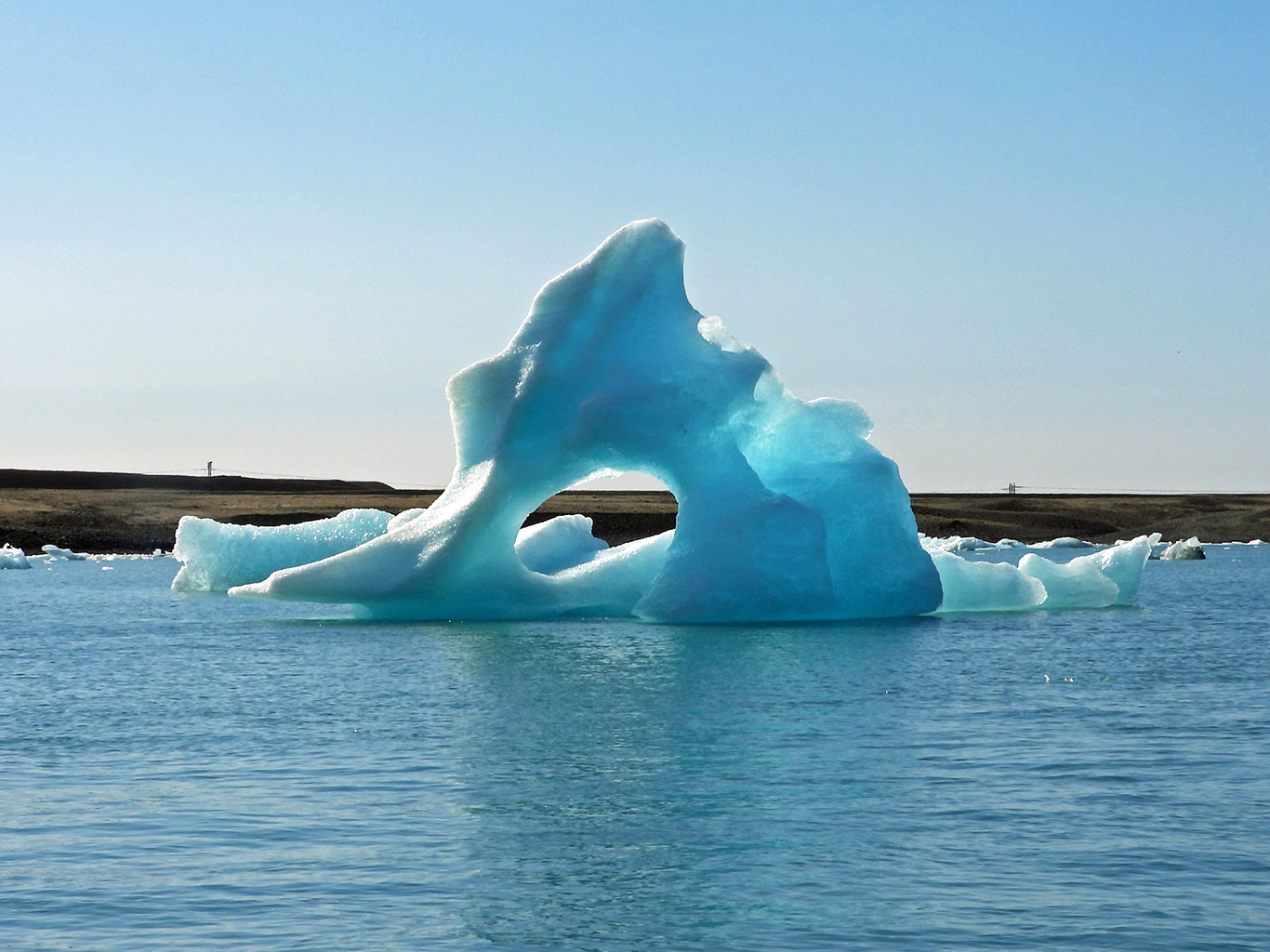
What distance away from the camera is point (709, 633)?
23047 millimetres

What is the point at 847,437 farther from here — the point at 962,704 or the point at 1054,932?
the point at 1054,932

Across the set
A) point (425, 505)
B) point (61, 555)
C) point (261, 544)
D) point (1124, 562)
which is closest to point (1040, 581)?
point (1124, 562)

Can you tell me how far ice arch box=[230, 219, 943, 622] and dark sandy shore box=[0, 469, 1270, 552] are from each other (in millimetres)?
49415

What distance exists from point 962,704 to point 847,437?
28.9 feet

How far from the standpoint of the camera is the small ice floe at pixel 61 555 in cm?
6053

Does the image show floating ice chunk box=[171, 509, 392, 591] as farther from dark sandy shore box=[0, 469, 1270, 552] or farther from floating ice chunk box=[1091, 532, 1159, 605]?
dark sandy shore box=[0, 469, 1270, 552]

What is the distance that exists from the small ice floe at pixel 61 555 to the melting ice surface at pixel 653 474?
3930 cm

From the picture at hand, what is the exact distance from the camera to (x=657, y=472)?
2425 cm

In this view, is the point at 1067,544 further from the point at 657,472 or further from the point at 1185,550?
the point at 657,472

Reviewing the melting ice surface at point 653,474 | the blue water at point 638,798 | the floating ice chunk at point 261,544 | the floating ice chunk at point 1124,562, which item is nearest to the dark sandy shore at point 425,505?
the floating ice chunk at point 261,544

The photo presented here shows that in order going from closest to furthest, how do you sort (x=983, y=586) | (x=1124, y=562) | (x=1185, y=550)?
(x=983, y=586) < (x=1124, y=562) < (x=1185, y=550)

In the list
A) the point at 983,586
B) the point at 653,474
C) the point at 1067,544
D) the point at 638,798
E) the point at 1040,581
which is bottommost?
the point at 638,798

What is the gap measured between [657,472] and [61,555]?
43.3 metres

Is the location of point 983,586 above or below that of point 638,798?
above
